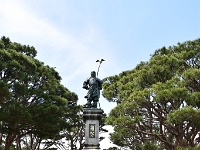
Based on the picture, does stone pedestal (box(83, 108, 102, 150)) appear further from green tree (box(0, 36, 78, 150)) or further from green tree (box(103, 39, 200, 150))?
green tree (box(0, 36, 78, 150))

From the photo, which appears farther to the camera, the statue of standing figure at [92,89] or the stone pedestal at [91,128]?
the statue of standing figure at [92,89]

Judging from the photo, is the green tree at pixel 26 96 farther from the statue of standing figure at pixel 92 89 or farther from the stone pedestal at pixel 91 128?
the stone pedestal at pixel 91 128

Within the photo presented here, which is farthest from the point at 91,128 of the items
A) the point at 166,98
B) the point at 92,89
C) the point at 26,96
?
the point at 26,96

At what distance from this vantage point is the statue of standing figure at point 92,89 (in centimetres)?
1323

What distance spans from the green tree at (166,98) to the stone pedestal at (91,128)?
3.54 meters

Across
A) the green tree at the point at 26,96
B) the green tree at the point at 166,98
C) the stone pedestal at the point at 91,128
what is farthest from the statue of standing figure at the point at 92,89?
the green tree at the point at 26,96

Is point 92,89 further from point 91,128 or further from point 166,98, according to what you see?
point 166,98

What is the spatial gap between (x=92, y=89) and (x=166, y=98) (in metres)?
4.23

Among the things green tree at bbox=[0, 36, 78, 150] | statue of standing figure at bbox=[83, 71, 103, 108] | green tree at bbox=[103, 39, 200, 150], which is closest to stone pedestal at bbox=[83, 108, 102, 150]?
statue of standing figure at bbox=[83, 71, 103, 108]

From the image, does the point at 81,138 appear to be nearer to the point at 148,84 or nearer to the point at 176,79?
the point at 148,84

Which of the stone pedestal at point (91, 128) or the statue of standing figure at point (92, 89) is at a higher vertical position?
the statue of standing figure at point (92, 89)

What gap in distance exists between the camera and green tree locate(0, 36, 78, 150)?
56.4 feet

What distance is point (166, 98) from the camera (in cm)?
1480

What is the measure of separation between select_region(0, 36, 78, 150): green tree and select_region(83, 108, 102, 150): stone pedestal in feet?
20.0
